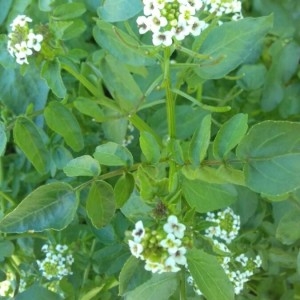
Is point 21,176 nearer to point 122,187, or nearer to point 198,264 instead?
point 122,187

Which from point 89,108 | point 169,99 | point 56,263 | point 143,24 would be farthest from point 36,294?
point 143,24

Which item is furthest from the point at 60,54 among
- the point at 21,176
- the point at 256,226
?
the point at 256,226

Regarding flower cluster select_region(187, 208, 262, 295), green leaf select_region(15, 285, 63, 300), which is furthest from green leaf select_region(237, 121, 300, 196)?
green leaf select_region(15, 285, 63, 300)

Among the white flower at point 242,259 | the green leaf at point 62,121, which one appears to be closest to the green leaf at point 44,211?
the green leaf at point 62,121

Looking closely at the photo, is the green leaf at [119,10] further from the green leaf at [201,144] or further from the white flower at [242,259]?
the white flower at [242,259]

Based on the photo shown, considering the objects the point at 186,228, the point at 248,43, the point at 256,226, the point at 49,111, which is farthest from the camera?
the point at 256,226

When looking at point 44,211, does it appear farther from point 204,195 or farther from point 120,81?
point 120,81

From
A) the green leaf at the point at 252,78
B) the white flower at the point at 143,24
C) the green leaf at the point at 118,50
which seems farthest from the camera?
the green leaf at the point at 252,78

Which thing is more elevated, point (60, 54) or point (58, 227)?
point (60, 54)
